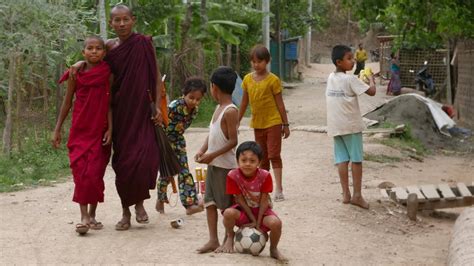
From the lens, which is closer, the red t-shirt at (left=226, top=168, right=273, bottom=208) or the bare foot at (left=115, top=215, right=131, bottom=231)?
the red t-shirt at (left=226, top=168, right=273, bottom=208)

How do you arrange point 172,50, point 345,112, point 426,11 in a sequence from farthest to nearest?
point 172,50 < point 426,11 < point 345,112

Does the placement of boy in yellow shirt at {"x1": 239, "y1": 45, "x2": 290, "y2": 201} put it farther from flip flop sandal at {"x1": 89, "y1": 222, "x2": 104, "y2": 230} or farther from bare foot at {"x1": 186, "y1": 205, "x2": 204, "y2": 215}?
flip flop sandal at {"x1": 89, "y1": 222, "x2": 104, "y2": 230}

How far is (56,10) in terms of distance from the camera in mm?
11805

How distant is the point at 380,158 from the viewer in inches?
484

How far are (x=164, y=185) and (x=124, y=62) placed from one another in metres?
1.38

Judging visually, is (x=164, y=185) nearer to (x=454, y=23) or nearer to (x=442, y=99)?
(x=454, y=23)

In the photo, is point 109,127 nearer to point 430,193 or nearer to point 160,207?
point 160,207

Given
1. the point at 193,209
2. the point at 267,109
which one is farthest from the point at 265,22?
the point at 193,209

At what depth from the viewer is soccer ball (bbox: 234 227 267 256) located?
564cm

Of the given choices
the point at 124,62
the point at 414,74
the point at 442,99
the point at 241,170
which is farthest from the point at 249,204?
the point at 414,74

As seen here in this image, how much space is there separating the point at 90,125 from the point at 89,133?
6cm

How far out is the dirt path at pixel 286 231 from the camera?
229 inches

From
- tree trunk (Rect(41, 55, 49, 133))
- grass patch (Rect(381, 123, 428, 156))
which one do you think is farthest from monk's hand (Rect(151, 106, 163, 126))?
grass patch (Rect(381, 123, 428, 156))

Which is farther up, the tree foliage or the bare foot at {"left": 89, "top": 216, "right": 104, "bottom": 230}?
the tree foliage
